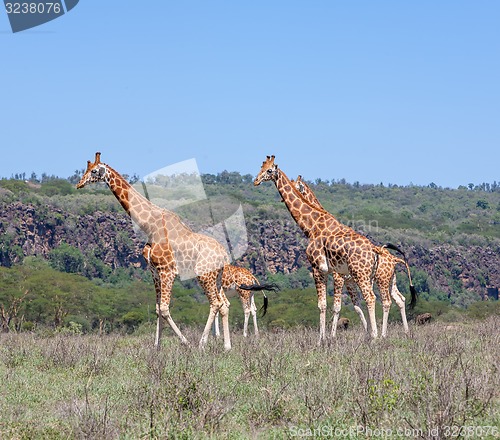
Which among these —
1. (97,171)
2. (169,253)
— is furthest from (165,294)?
(97,171)

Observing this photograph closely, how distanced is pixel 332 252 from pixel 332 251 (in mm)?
18

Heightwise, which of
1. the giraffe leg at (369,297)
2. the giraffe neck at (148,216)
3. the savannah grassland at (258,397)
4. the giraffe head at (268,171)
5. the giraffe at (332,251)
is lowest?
the savannah grassland at (258,397)

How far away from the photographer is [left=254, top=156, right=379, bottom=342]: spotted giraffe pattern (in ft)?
43.7

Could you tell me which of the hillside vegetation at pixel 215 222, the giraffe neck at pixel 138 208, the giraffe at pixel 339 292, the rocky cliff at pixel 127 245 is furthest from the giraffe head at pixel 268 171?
the rocky cliff at pixel 127 245

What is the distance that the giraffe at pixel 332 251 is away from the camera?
13.3 metres

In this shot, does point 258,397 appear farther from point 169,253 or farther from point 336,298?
point 336,298

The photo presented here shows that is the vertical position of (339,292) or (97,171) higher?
(97,171)

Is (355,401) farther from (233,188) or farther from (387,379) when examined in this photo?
(233,188)

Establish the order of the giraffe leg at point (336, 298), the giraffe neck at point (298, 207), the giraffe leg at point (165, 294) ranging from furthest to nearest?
the giraffe neck at point (298, 207) → the giraffe leg at point (336, 298) → the giraffe leg at point (165, 294)

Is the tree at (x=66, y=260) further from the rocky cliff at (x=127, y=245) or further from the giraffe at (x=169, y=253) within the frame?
the giraffe at (x=169, y=253)

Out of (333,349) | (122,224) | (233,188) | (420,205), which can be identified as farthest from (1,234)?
(420,205)

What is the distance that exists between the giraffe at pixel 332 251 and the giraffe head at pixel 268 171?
0.06 feet

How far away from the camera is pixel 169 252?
12.5m

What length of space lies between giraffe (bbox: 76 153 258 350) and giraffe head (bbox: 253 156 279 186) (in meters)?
2.25
